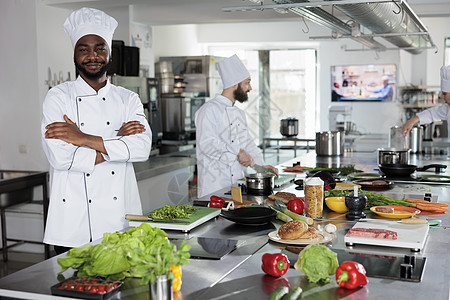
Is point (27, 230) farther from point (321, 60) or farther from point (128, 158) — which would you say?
point (321, 60)

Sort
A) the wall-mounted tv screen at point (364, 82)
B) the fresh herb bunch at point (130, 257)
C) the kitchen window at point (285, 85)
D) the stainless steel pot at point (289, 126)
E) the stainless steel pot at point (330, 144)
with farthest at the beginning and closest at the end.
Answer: the kitchen window at point (285, 85), the wall-mounted tv screen at point (364, 82), the stainless steel pot at point (289, 126), the stainless steel pot at point (330, 144), the fresh herb bunch at point (130, 257)

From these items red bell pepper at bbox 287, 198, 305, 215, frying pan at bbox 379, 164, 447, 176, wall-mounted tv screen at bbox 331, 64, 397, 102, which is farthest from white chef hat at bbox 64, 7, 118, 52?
wall-mounted tv screen at bbox 331, 64, 397, 102

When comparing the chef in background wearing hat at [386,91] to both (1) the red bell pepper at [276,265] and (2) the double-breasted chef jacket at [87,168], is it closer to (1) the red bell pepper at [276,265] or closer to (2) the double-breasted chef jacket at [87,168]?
(2) the double-breasted chef jacket at [87,168]

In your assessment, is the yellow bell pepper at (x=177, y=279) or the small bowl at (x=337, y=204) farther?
the small bowl at (x=337, y=204)

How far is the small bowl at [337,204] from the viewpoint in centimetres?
273

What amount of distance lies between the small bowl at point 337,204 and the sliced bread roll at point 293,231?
0.61m

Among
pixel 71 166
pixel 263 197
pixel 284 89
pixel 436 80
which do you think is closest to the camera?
pixel 71 166

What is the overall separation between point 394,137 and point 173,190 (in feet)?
8.16

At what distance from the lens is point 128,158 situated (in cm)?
282

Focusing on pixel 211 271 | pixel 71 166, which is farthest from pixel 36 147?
pixel 211 271

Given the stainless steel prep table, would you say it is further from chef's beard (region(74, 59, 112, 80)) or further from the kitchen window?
the kitchen window

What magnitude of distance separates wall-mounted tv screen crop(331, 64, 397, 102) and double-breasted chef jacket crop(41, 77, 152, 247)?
8.82 meters


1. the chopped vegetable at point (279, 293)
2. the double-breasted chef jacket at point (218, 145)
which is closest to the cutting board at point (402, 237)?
the chopped vegetable at point (279, 293)

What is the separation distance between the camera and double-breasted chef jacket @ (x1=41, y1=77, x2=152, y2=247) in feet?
9.03
